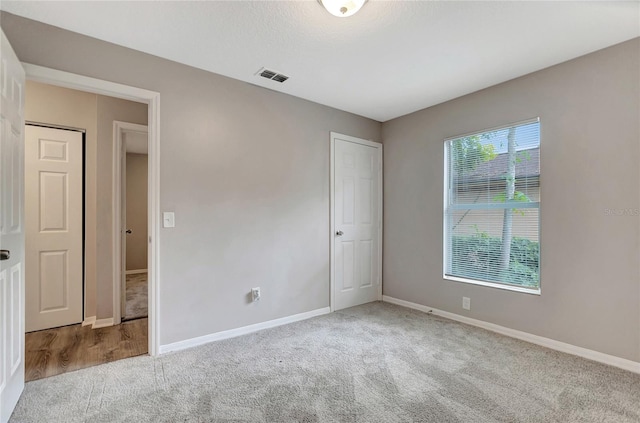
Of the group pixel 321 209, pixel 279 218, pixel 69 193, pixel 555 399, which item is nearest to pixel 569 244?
pixel 555 399

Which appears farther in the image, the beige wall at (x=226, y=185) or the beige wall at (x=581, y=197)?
the beige wall at (x=226, y=185)

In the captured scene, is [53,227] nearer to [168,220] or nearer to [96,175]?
[96,175]

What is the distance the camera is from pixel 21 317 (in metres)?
1.91

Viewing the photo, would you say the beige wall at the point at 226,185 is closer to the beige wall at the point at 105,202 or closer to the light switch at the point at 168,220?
the light switch at the point at 168,220

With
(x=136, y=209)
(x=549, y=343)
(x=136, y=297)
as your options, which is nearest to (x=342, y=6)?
(x=549, y=343)

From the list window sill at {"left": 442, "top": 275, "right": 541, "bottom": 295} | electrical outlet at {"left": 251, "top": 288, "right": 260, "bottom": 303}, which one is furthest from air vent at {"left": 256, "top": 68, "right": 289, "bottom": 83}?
window sill at {"left": 442, "top": 275, "right": 541, "bottom": 295}

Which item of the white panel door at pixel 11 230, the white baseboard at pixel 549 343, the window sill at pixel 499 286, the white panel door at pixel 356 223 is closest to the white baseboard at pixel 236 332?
the white panel door at pixel 356 223

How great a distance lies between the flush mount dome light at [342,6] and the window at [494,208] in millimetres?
2000

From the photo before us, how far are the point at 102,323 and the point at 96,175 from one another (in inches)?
60.4

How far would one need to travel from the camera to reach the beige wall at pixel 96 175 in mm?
3143

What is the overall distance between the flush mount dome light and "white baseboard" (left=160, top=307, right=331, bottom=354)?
271 cm

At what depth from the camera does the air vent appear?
2.75m

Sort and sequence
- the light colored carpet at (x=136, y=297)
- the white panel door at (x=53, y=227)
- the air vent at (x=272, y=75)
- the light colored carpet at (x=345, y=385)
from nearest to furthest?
the light colored carpet at (x=345, y=385)
the air vent at (x=272, y=75)
the white panel door at (x=53, y=227)
the light colored carpet at (x=136, y=297)

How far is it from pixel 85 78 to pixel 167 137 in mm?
644
